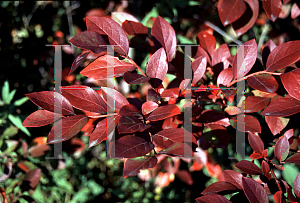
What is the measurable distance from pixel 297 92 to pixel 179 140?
318mm

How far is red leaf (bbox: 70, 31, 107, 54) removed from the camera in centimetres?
52

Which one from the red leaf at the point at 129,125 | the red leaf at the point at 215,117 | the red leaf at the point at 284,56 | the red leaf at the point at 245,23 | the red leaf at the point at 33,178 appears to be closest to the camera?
the red leaf at the point at 129,125

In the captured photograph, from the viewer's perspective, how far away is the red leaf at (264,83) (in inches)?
23.3

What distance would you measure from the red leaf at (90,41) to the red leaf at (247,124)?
43 cm

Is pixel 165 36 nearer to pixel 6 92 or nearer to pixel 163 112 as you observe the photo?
pixel 163 112

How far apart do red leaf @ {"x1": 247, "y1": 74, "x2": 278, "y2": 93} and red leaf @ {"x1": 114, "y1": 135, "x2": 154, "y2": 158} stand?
0.33 metres

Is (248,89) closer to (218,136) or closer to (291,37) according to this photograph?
(218,136)

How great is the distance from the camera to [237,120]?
0.66m

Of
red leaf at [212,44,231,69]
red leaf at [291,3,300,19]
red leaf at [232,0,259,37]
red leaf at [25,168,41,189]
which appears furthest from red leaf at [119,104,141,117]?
red leaf at [291,3,300,19]

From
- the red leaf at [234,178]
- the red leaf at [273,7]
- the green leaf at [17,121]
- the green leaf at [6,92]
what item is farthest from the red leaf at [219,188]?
the green leaf at [6,92]

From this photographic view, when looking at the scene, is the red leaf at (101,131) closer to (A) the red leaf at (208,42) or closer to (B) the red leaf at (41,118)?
(B) the red leaf at (41,118)

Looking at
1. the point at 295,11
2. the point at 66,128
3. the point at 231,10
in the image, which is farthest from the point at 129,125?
the point at 295,11

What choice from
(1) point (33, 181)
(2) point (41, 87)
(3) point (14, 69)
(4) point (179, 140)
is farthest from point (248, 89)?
(3) point (14, 69)

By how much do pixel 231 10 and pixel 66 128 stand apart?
62 centimetres
